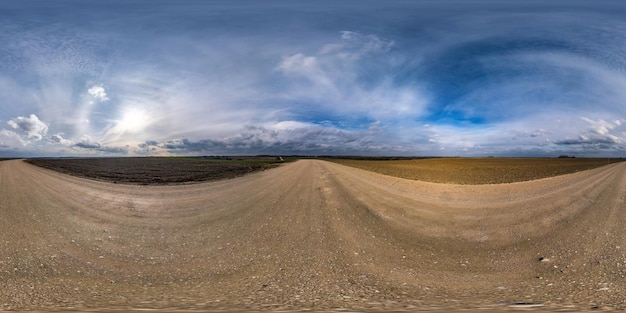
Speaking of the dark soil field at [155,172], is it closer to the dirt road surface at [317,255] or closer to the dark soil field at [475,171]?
the dirt road surface at [317,255]

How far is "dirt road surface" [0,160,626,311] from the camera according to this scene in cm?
615

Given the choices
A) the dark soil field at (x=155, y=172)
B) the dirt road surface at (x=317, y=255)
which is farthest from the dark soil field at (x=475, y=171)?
the dark soil field at (x=155, y=172)

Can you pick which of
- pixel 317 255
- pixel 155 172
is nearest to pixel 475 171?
pixel 155 172

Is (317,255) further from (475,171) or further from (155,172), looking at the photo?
(155,172)

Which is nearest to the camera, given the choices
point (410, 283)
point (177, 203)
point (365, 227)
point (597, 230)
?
point (410, 283)

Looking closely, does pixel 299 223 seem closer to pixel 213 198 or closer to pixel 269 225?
pixel 269 225

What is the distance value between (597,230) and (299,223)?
26.5 ft

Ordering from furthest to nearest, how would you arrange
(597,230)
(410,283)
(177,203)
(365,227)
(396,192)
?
(396,192) < (177,203) < (365,227) < (597,230) < (410,283)

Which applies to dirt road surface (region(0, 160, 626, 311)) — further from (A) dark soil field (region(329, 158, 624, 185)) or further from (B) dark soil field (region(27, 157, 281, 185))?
(B) dark soil field (region(27, 157, 281, 185))

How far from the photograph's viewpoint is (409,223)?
38.7 feet

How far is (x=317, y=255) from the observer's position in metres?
8.40

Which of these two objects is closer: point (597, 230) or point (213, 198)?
point (597, 230)

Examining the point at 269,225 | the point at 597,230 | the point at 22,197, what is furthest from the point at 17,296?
the point at 22,197

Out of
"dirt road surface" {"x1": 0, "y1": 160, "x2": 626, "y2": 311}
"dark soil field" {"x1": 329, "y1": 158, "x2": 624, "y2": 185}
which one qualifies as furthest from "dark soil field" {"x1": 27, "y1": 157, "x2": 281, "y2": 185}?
"dark soil field" {"x1": 329, "y1": 158, "x2": 624, "y2": 185}
